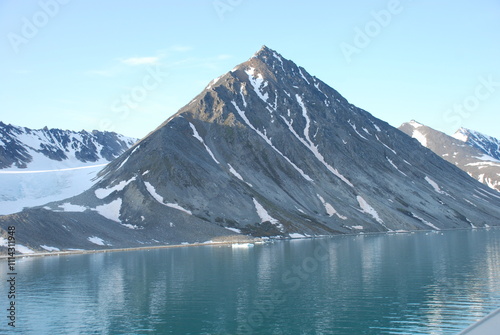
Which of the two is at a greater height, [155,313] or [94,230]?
[94,230]

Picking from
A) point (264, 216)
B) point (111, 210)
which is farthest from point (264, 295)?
point (264, 216)

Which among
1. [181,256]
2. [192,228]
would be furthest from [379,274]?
[192,228]

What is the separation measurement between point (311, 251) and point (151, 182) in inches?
3563

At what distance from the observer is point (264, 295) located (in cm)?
6106

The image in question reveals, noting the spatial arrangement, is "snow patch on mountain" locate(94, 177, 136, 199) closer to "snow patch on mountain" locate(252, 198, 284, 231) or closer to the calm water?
"snow patch on mountain" locate(252, 198, 284, 231)

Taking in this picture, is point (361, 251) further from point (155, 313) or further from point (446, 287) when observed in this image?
point (155, 313)

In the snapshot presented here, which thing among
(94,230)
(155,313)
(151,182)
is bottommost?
(155,313)

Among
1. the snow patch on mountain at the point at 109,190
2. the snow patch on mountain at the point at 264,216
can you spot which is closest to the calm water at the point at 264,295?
the snow patch on mountain at the point at 264,216

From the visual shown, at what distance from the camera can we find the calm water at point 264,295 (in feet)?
153

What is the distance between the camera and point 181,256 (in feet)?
388

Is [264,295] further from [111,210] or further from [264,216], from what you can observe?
[264,216]

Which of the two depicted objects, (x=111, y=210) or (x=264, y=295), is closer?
(x=264, y=295)

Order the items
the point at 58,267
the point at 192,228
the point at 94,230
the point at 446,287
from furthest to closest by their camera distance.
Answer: the point at 192,228
the point at 94,230
the point at 58,267
the point at 446,287

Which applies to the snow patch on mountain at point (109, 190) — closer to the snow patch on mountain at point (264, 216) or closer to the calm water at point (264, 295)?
the snow patch on mountain at point (264, 216)
